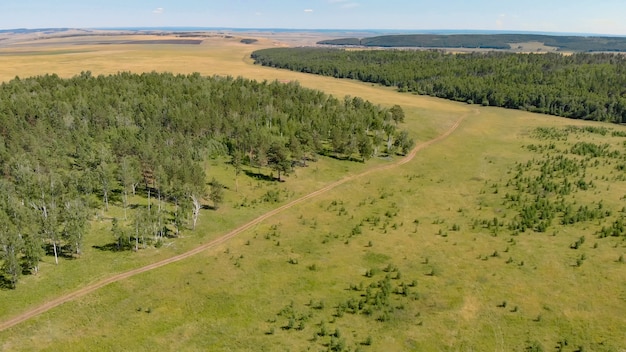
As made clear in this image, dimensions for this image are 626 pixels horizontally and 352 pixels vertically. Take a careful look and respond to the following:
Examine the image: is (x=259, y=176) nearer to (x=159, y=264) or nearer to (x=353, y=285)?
(x=159, y=264)

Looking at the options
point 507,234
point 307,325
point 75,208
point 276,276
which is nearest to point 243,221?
point 276,276

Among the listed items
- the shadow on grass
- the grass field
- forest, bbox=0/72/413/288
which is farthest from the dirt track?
the shadow on grass

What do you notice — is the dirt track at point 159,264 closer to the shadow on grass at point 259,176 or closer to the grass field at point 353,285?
the grass field at point 353,285

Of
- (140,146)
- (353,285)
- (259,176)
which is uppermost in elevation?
(140,146)

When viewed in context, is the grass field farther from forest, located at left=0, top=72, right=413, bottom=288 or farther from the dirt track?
forest, located at left=0, top=72, right=413, bottom=288

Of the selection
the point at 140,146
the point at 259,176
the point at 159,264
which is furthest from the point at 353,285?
the point at 140,146
